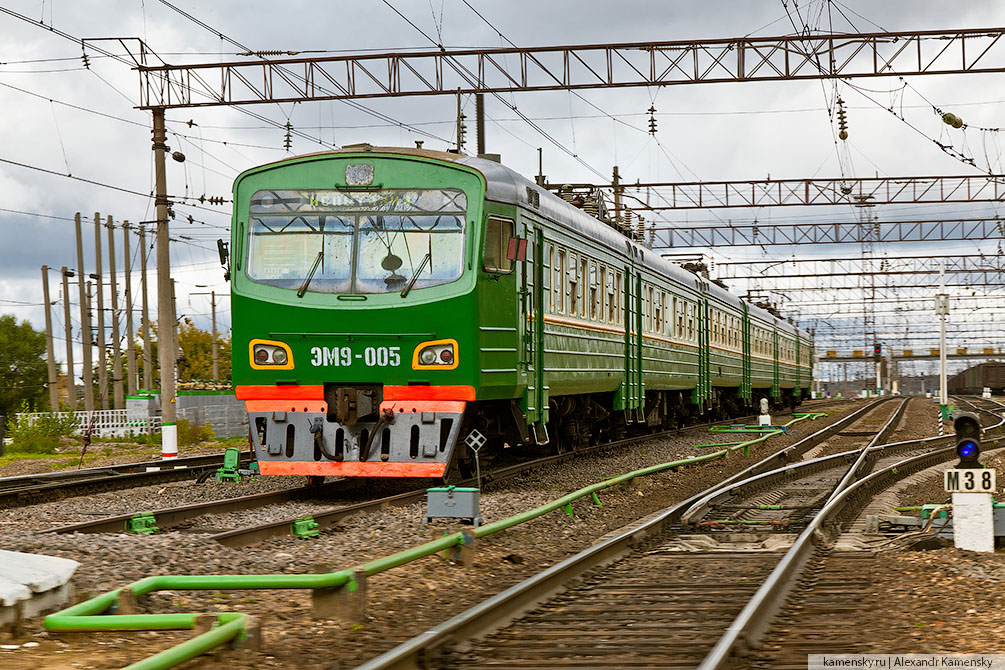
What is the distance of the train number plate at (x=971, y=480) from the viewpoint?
29.5ft

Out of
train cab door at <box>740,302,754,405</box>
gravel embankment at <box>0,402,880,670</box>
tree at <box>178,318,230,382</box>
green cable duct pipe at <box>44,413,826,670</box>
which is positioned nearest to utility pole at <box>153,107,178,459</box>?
gravel embankment at <box>0,402,880,670</box>

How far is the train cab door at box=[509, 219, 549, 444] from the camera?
13.4 meters

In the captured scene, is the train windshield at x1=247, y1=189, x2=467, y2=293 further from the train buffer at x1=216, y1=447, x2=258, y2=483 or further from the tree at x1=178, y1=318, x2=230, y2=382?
the tree at x1=178, y1=318, x2=230, y2=382

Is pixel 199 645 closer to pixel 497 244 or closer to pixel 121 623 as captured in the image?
pixel 121 623

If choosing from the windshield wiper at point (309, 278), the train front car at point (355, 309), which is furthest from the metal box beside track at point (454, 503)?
the windshield wiper at point (309, 278)

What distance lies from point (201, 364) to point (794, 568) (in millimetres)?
73796

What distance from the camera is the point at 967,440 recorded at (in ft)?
30.3

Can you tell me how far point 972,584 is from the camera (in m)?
7.76

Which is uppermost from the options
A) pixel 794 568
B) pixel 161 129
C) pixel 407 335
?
pixel 161 129

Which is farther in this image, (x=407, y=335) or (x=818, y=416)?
(x=818, y=416)

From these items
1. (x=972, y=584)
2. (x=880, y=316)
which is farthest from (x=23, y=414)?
(x=880, y=316)

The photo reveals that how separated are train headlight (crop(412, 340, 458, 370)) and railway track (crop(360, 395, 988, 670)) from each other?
271 cm

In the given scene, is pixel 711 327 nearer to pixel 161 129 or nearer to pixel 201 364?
pixel 161 129

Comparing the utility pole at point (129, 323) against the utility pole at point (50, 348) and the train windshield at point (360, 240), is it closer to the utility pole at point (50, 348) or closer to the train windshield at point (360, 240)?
the utility pole at point (50, 348)
